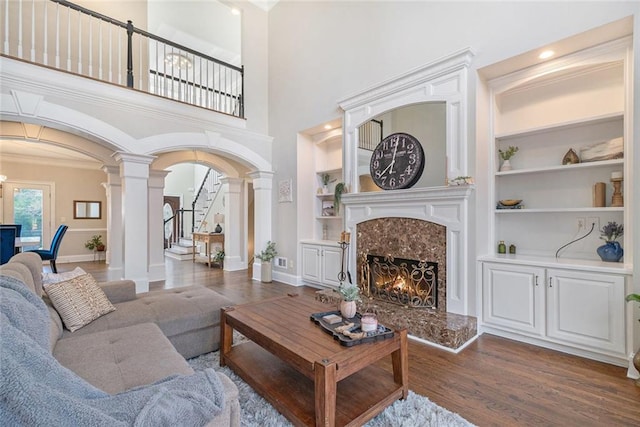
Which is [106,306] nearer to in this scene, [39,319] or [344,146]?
[39,319]

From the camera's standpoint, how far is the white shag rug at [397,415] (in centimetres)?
175

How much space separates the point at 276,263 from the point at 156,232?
246 centimetres

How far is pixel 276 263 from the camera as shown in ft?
19.3

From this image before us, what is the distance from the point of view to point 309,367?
164 centimetres

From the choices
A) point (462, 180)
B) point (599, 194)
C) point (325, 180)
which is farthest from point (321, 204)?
point (599, 194)

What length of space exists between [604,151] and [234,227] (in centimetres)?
649

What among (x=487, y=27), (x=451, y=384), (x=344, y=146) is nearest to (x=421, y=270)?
(x=451, y=384)

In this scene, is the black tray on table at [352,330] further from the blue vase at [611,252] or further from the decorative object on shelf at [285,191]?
the decorative object on shelf at [285,191]

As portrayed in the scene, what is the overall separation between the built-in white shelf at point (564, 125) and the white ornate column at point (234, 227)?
5595 mm

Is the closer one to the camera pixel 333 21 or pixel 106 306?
pixel 106 306

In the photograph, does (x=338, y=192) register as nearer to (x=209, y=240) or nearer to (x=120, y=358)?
(x=120, y=358)

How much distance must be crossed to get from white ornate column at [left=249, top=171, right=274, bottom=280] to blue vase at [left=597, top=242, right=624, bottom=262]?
4.90m

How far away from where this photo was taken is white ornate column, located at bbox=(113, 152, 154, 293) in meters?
4.36

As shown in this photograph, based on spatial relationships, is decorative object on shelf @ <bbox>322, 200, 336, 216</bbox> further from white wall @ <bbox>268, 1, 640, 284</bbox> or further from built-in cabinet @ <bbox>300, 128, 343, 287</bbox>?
white wall @ <bbox>268, 1, 640, 284</bbox>
